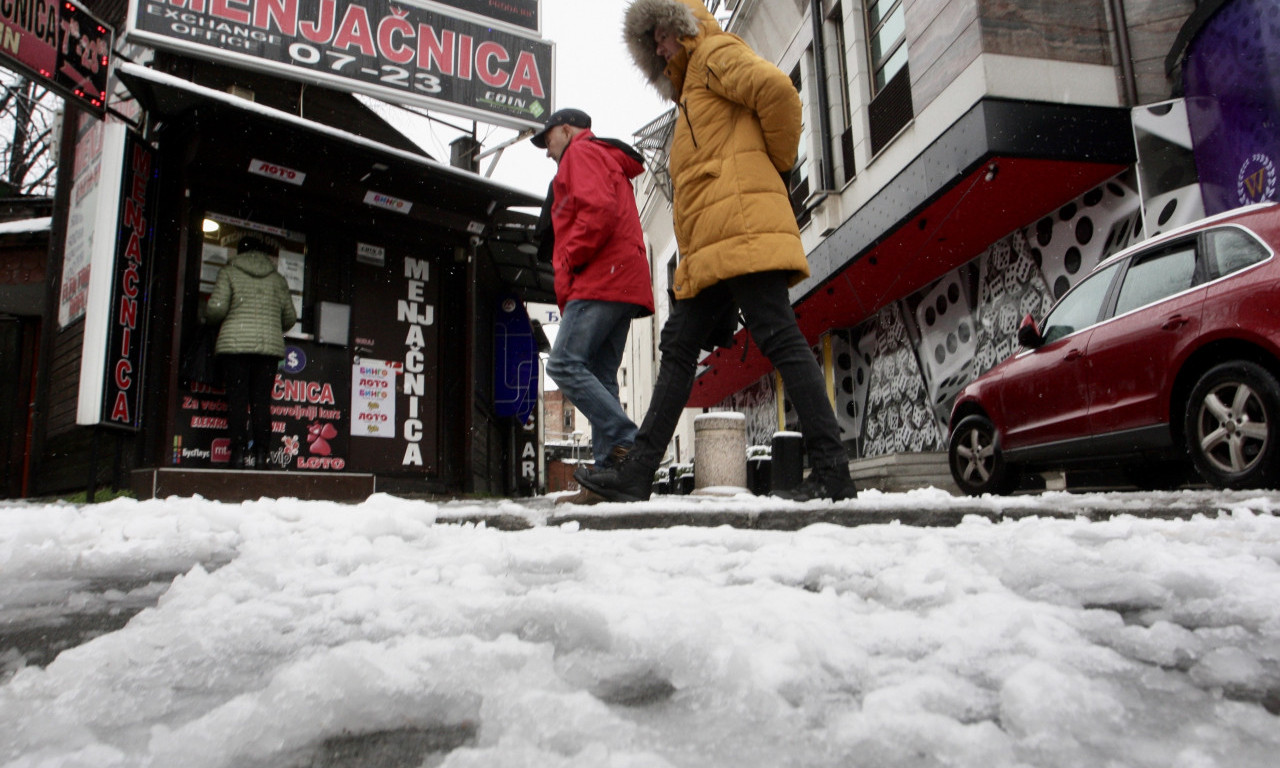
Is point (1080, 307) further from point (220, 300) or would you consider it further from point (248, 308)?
point (220, 300)

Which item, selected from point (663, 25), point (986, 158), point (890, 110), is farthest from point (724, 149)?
point (890, 110)

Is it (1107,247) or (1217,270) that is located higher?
(1107,247)

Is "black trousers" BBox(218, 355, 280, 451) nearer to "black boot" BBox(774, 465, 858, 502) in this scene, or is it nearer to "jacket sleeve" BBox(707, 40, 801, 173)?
"jacket sleeve" BBox(707, 40, 801, 173)

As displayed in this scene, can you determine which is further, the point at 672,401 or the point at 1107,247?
the point at 1107,247

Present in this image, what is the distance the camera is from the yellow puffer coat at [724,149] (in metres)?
3.30

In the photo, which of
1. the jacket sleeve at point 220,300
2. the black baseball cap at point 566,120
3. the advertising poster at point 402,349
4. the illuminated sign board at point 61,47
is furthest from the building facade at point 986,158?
the illuminated sign board at point 61,47

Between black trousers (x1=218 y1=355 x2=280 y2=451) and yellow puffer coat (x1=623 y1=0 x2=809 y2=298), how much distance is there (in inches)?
174

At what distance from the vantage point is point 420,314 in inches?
339

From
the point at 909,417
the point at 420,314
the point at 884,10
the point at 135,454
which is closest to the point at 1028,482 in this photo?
the point at 909,417

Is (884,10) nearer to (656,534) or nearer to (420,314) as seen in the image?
(420,314)

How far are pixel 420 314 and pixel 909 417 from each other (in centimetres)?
684

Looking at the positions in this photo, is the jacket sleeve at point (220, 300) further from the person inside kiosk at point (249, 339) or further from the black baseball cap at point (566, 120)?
the black baseball cap at point (566, 120)

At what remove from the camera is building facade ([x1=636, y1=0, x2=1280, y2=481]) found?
7.21 m

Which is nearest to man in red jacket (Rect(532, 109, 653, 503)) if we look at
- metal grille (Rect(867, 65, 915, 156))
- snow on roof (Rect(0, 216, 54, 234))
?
metal grille (Rect(867, 65, 915, 156))
